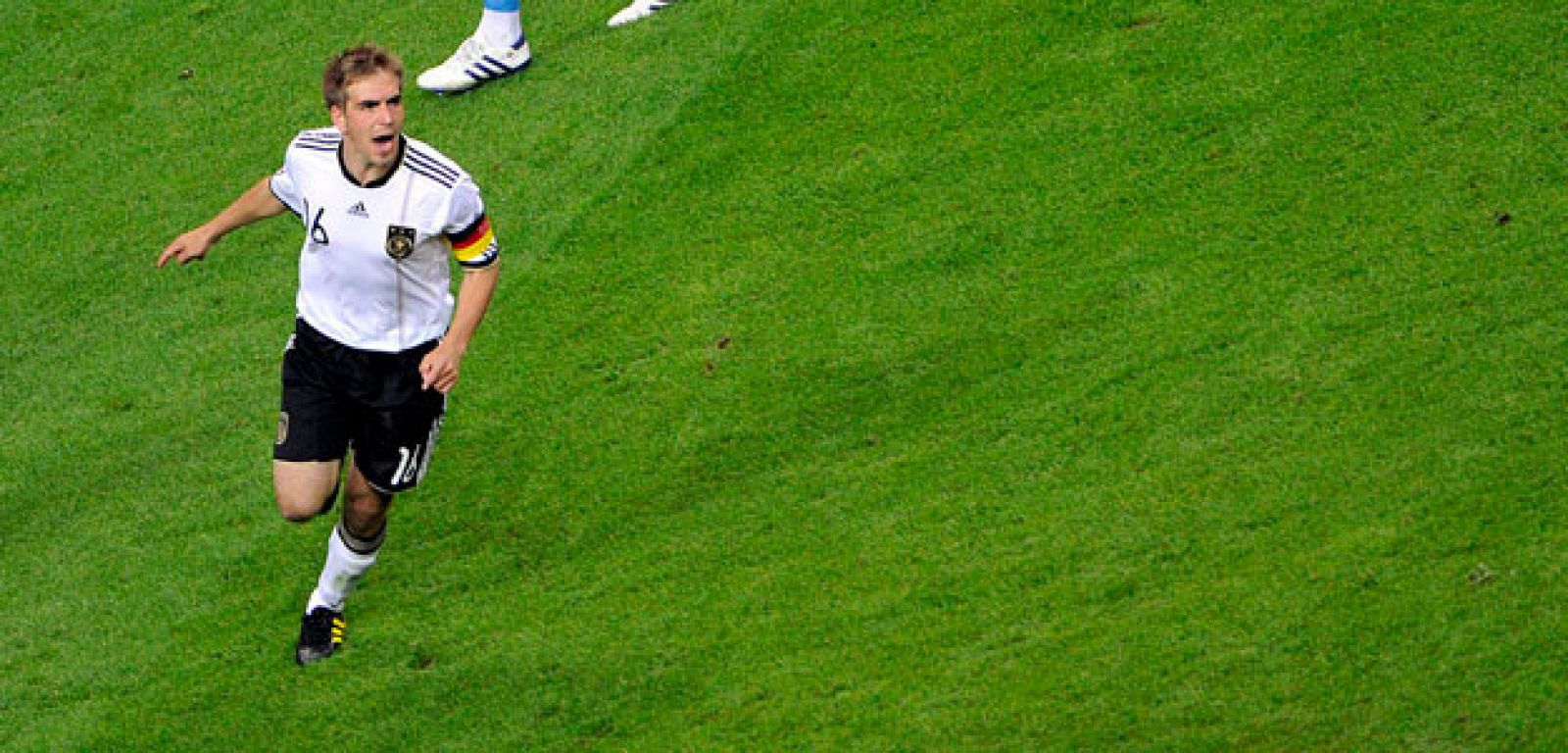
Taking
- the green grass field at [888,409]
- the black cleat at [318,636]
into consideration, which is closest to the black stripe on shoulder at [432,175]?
the green grass field at [888,409]

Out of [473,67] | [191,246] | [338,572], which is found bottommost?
[338,572]

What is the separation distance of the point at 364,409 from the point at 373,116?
0.98 m

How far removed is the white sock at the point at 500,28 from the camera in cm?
846

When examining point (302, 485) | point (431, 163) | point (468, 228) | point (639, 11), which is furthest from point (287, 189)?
point (639, 11)

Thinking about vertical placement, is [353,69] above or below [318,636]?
above

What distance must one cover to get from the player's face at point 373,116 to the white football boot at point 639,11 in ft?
10.8

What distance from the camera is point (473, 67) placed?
8539mm

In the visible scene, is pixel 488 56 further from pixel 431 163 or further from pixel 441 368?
pixel 441 368

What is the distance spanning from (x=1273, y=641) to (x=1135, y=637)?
1.29ft

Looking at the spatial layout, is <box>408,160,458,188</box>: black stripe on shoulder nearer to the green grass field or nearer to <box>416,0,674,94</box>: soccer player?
the green grass field

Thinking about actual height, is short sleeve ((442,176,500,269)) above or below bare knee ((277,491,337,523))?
above

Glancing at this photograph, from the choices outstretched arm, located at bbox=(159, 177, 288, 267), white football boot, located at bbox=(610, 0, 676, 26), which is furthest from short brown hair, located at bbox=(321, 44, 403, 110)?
white football boot, located at bbox=(610, 0, 676, 26)

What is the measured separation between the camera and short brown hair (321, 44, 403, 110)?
5.48 metres

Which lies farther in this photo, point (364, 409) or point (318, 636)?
point (318, 636)
